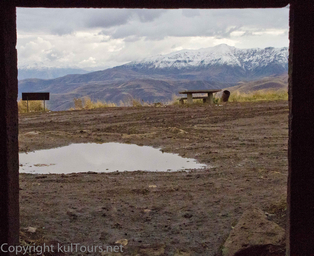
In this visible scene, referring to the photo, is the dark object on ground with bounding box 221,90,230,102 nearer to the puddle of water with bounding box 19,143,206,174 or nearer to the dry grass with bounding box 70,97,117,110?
the dry grass with bounding box 70,97,117,110

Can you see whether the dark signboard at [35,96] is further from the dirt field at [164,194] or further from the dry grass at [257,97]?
the dry grass at [257,97]

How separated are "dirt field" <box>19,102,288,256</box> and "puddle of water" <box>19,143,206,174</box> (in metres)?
0.38

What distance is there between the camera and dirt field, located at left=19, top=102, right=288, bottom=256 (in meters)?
3.77

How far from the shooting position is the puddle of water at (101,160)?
6.73 m

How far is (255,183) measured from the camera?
5.46 metres

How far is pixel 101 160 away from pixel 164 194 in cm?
256

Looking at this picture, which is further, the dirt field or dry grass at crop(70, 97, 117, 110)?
dry grass at crop(70, 97, 117, 110)

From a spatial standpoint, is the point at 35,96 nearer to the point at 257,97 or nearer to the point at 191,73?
the point at 257,97

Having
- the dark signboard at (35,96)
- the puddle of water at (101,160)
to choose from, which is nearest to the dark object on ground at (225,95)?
the dark signboard at (35,96)

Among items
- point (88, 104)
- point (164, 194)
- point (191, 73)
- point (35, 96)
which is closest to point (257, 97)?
point (88, 104)

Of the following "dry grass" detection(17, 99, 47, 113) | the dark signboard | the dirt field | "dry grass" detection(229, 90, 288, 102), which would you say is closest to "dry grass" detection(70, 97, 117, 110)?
"dry grass" detection(17, 99, 47, 113)

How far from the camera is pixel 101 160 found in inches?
290

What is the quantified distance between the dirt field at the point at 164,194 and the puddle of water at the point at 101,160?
1.24 ft
